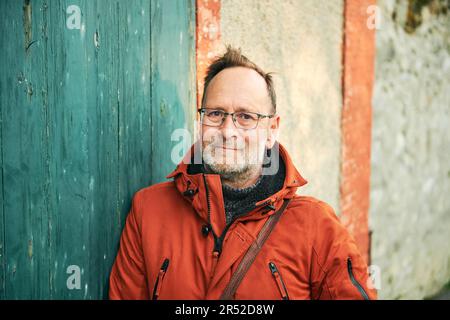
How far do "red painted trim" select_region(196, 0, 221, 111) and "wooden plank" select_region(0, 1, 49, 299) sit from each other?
0.94 metres

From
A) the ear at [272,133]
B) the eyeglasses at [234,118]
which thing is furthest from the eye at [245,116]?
the ear at [272,133]

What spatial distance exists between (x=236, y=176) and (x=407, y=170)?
10.4 feet

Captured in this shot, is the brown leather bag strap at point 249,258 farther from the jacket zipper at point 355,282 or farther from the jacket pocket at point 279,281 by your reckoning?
the jacket zipper at point 355,282

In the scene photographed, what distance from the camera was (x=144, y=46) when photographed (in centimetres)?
214

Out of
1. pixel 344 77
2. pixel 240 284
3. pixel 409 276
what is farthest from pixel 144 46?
pixel 409 276

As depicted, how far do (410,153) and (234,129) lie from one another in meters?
3.23

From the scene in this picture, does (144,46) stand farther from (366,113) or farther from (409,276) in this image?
(409,276)

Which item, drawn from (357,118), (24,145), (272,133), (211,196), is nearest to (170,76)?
(272,133)

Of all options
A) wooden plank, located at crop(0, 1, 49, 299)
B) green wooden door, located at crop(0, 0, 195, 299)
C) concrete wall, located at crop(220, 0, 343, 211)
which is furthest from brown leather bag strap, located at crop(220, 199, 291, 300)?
concrete wall, located at crop(220, 0, 343, 211)

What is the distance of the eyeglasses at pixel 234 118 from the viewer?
204cm

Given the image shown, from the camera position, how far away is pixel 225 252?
6.00ft

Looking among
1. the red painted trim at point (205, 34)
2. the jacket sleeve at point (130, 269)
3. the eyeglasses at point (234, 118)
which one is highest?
the red painted trim at point (205, 34)

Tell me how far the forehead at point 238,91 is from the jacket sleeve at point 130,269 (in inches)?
24.5

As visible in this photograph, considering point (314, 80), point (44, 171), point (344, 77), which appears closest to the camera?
point (44, 171)
